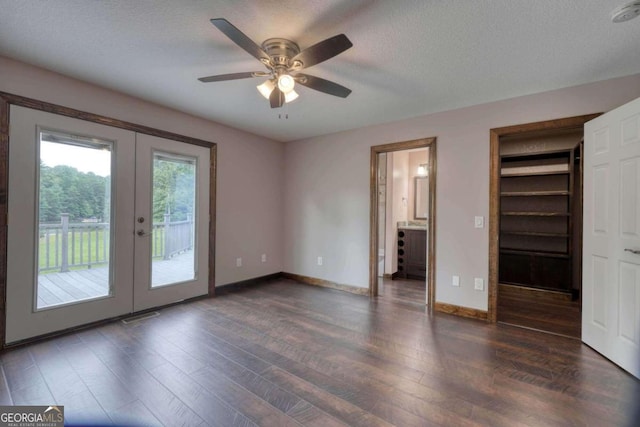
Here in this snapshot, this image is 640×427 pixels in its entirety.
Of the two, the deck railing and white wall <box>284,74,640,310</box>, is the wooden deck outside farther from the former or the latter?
white wall <box>284,74,640,310</box>

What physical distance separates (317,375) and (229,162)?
3176 millimetres

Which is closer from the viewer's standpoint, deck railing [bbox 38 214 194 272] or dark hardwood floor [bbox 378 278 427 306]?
deck railing [bbox 38 214 194 272]

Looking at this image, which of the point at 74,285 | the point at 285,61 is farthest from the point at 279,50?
the point at 74,285

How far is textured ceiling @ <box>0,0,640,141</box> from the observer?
69.3 inches

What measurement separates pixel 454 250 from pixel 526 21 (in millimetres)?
2326

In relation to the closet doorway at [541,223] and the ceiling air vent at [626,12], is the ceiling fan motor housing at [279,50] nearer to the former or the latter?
the ceiling air vent at [626,12]

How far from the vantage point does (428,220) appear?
361 centimetres

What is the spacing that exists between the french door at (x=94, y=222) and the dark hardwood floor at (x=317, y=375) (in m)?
0.35

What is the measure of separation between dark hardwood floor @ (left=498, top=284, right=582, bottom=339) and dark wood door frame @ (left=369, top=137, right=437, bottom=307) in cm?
88

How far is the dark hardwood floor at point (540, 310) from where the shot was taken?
302 cm

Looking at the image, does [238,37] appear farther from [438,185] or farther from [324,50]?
[438,185]

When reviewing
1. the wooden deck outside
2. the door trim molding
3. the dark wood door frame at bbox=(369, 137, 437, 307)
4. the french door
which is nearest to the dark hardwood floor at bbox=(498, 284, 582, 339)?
the dark wood door frame at bbox=(369, 137, 437, 307)

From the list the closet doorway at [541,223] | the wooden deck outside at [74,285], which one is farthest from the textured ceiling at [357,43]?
the wooden deck outside at [74,285]

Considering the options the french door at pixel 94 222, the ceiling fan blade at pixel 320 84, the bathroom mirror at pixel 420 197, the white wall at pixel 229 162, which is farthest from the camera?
the bathroom mirror at pixel 420 197
